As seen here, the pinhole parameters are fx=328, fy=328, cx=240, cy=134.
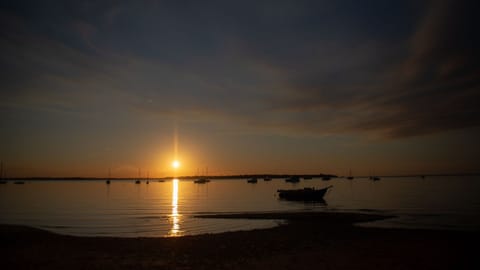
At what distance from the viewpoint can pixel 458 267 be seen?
1609 cm

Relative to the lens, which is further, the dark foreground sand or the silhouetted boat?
the silhouetted boat

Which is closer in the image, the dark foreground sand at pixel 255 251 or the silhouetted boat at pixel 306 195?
the dark foreground sand at pixel 255 251

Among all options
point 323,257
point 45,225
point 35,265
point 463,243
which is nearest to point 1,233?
point 45,225

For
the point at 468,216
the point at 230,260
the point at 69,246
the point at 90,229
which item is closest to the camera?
the point at 230,260

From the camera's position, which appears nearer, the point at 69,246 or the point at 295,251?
the point at 295,251

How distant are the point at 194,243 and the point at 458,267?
1531 cm

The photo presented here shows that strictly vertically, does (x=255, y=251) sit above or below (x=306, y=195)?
below

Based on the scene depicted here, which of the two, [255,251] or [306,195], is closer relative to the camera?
[255,251]

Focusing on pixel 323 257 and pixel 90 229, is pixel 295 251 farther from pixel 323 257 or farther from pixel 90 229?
pixel 90 229

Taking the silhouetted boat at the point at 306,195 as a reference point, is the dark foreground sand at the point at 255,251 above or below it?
below

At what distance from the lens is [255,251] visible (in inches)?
775

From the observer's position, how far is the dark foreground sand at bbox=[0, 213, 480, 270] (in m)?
16.4

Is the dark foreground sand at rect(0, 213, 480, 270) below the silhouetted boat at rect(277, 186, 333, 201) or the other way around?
below

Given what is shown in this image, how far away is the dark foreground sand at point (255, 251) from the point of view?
53.9 feet
